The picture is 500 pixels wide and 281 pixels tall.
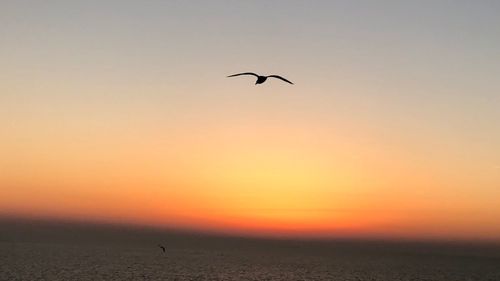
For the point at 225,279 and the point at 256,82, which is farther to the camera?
the point at 225,279

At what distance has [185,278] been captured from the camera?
110 meters

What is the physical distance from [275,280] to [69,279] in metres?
43.0

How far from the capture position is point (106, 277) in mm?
101750

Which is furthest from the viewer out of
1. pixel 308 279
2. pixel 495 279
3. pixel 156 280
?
pixel 495 279

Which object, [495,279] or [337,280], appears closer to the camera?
[337,280]

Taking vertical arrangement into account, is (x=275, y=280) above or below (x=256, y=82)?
below

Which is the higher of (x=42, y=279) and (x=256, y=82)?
(x=256, y=82)

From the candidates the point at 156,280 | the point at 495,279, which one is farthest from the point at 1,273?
the point at 495,279

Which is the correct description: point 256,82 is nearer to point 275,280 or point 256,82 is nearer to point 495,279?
point 275,280

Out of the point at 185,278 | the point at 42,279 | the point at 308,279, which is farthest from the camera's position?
the point at 308,279

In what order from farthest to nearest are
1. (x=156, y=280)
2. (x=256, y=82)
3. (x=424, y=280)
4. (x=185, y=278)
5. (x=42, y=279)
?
(x=424, y=280)
(x=185, y=278)
(x=156, y=280)
(x=42, y=279)
(x=256, y=82)

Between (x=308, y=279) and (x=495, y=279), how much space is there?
65.9 m

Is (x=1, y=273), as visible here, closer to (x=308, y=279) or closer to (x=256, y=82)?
(x=308, y=279)

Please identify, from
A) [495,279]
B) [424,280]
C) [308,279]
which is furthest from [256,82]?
[495,279]
